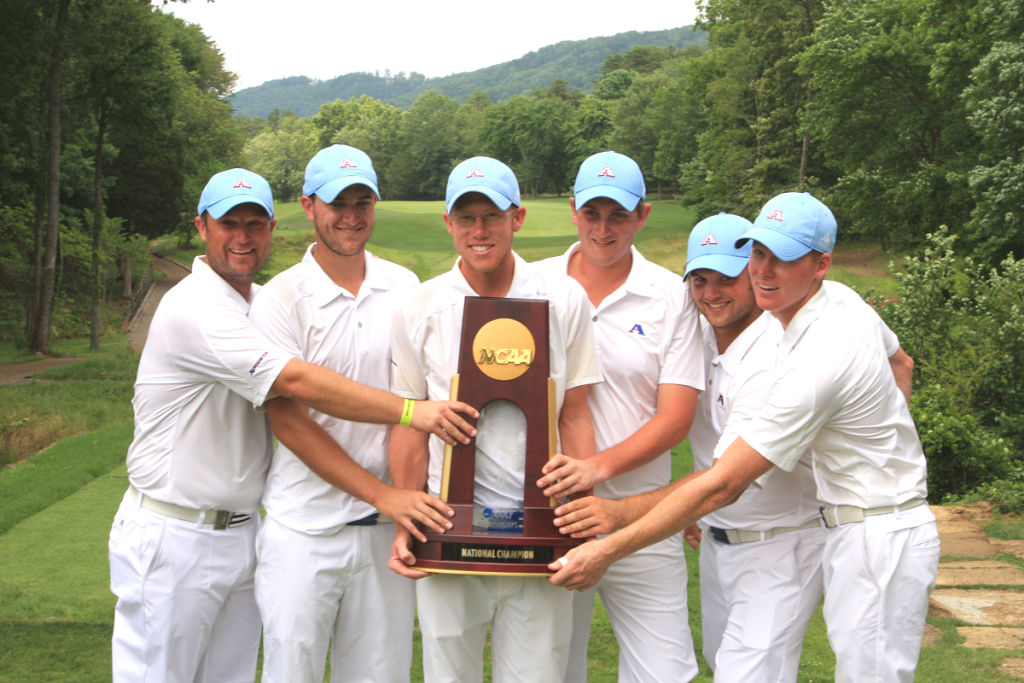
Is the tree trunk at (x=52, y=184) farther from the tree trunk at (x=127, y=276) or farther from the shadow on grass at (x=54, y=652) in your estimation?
the shadow on grass at (x=54, y=652)

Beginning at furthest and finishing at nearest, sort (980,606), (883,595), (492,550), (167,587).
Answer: (980,606) < (167,587) < (883,595) < (492,550)

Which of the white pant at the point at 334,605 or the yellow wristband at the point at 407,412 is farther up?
the yellow wristband at the point at 407,412

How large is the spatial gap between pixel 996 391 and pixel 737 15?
38168mm

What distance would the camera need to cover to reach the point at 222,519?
3.96 meters

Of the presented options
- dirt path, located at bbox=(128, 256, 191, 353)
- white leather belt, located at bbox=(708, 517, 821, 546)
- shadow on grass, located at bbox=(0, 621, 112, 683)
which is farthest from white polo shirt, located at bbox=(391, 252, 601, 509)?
dirt path, located at bbox=(128, 256, 191, 353)

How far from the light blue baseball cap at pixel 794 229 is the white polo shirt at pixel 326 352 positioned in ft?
5.35

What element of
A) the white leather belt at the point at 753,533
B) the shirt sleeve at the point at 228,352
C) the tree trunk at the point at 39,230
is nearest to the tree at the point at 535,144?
the tree trunk at the point at 39,230

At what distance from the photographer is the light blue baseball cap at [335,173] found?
3.93 meters

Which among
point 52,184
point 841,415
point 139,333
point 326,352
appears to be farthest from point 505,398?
point 139,333

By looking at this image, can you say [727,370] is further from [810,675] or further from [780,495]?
[810,675]

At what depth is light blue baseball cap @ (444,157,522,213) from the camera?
3439 millimetres

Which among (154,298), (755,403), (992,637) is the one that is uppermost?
(755,403)

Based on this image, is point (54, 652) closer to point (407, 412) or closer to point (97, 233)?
point (407, 412)

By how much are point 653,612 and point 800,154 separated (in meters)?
44.7
